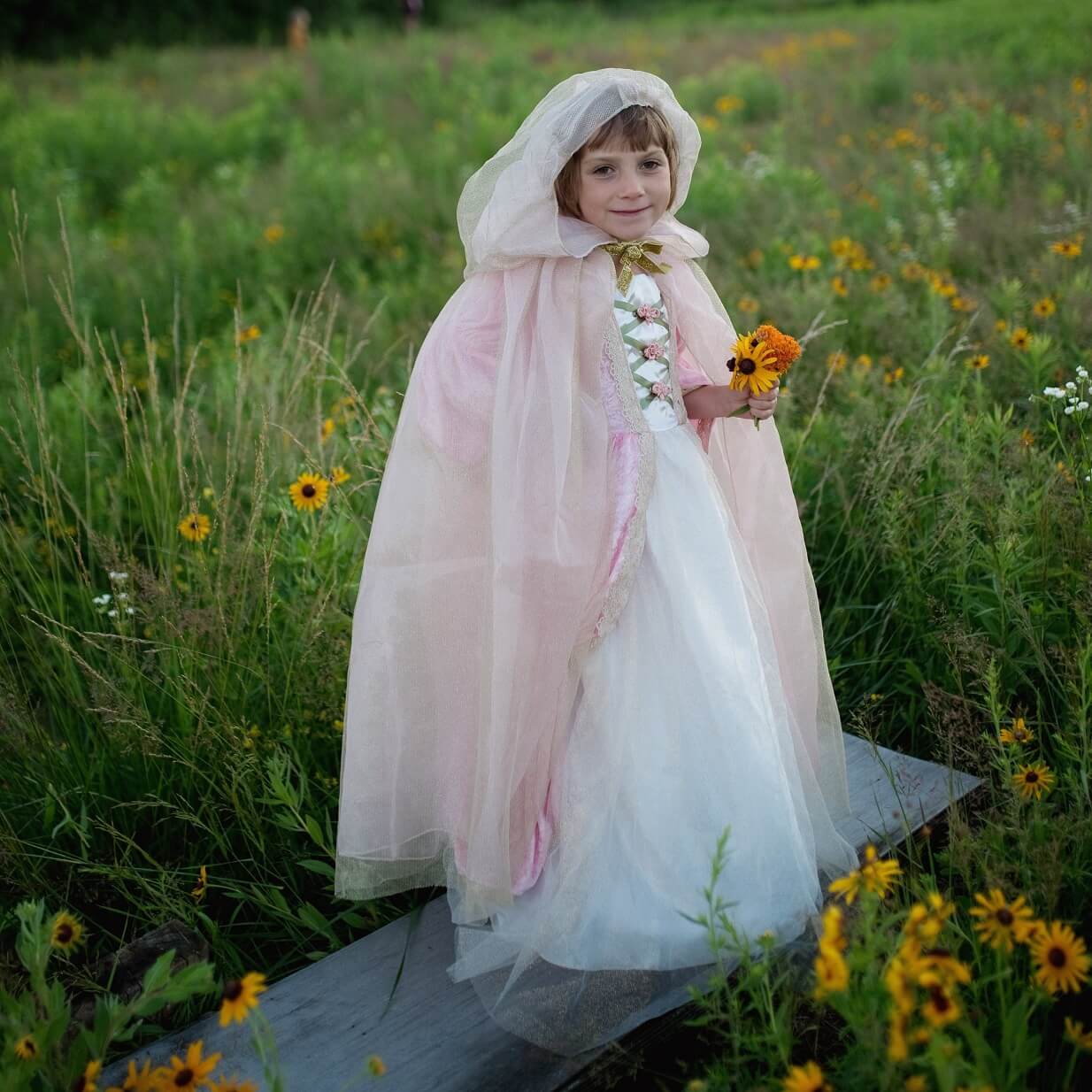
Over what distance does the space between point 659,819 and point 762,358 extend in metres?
0.85

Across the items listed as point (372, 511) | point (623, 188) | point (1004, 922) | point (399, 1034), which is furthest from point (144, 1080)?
point (372, 511)

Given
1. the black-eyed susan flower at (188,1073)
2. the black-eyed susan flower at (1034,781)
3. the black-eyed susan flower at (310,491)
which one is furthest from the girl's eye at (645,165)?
the black-eyed susan flower at (188,1073)

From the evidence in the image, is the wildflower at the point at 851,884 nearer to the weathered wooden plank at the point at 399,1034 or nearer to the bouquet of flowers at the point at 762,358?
the weathered wooden plank at the point at 399,1034

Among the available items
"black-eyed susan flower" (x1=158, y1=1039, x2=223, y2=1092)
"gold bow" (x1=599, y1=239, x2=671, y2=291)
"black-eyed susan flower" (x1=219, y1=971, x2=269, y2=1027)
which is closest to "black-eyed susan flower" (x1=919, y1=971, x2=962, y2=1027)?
"black-eyed susan flower" (x1=219, y1=971, x2=269, y2=1027)

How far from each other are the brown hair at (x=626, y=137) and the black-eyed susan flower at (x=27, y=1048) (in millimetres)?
1607

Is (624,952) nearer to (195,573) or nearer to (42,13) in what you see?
(195,573)

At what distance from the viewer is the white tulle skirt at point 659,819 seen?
5.84ft

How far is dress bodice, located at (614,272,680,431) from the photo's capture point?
2.04 metres

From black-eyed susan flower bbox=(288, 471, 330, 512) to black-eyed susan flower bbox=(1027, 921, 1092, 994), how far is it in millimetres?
1786

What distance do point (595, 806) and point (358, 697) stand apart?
502 mm

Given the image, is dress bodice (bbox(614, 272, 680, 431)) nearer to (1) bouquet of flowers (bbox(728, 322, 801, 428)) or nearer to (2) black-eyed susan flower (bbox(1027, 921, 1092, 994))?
(1) bouquet of flowers (bbox(728, 322, 801, 428))

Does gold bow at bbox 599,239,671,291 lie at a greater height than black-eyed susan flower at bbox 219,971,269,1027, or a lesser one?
greater

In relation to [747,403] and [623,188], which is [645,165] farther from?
[747,403]

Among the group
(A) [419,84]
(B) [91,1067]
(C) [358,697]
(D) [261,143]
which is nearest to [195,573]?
(C) [358,697]
